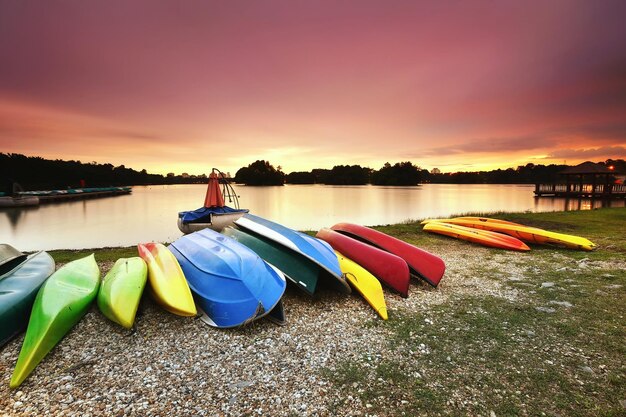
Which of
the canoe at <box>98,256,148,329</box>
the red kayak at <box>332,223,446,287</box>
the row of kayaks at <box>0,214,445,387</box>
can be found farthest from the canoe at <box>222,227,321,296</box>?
the red kayak at <box>332,223,446,287</box>

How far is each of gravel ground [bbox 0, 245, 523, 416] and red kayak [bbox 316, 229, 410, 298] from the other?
0.65 meters

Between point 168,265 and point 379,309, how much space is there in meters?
3.32

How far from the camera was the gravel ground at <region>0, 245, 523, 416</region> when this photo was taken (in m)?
2.64

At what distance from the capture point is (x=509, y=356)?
336cm

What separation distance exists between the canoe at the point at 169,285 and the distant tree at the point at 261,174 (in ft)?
351

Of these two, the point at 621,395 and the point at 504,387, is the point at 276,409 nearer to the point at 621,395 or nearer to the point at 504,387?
the point at 504,387

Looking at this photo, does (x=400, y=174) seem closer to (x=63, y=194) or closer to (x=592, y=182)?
(x=592, y=182)

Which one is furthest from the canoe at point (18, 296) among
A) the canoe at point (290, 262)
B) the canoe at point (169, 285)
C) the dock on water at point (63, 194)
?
the dock on water at point (63, 194)

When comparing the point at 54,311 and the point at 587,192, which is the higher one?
the point at 587,192

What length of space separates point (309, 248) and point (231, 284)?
5.02ft

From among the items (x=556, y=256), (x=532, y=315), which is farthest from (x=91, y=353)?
(x=556, y=256)

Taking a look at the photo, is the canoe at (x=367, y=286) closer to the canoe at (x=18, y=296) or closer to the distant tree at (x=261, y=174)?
the canoe at (x=18, y=296)

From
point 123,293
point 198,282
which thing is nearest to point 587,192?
point 198,282

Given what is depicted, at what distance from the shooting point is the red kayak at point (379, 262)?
5.23 meters
